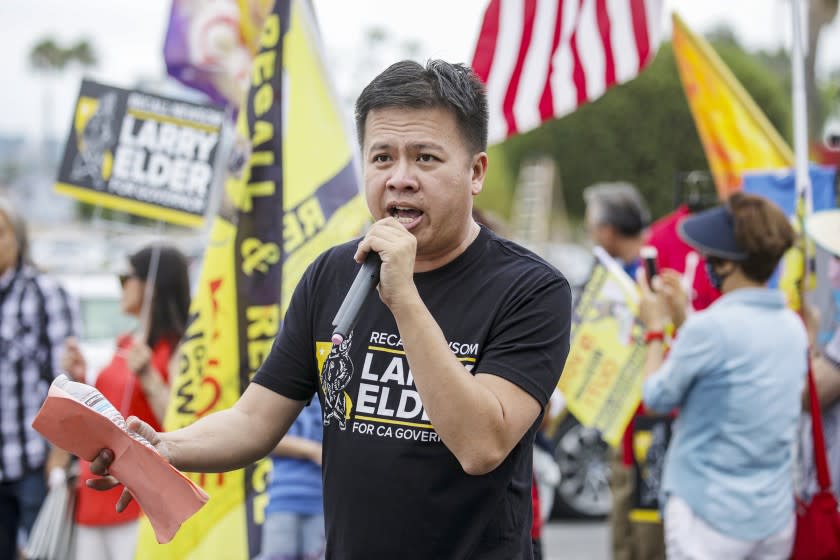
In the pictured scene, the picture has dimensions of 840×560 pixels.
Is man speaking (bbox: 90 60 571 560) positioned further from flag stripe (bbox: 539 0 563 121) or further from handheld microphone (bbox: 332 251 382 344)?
flag stripe (bbox: 539 0 563 121)

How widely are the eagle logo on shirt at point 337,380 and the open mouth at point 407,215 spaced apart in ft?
0.90

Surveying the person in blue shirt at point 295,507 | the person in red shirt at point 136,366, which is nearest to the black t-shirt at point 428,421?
the person in blue shirt at point 295,507

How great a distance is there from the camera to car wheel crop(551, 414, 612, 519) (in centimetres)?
905

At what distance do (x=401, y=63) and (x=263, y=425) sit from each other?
822 millimetres

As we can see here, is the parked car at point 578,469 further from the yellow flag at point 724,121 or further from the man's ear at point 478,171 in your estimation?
the man's ear at point 478,171

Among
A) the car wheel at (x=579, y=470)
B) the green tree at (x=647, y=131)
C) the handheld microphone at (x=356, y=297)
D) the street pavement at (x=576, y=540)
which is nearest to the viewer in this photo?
the handheld microphone at (x=356, y=297)

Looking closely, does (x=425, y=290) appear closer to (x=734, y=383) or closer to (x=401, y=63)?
(x=401, y=63)

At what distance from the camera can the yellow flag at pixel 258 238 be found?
3.87 m

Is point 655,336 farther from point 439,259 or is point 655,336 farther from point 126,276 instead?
point 439,259

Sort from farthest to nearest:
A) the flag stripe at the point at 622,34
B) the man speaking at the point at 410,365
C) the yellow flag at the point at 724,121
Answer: the yellow flag at the point at 724,121, the flag stripe at the point at 622,34, the man speaking at the point at 410,365

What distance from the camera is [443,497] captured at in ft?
7.06

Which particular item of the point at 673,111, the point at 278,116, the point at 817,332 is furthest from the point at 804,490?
the point at 673,111

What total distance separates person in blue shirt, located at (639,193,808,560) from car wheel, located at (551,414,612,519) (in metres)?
4.90

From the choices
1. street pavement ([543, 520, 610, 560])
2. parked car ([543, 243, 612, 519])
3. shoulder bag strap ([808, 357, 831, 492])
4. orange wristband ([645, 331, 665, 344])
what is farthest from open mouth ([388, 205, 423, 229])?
parked car ([543, 243, 612, 519])
